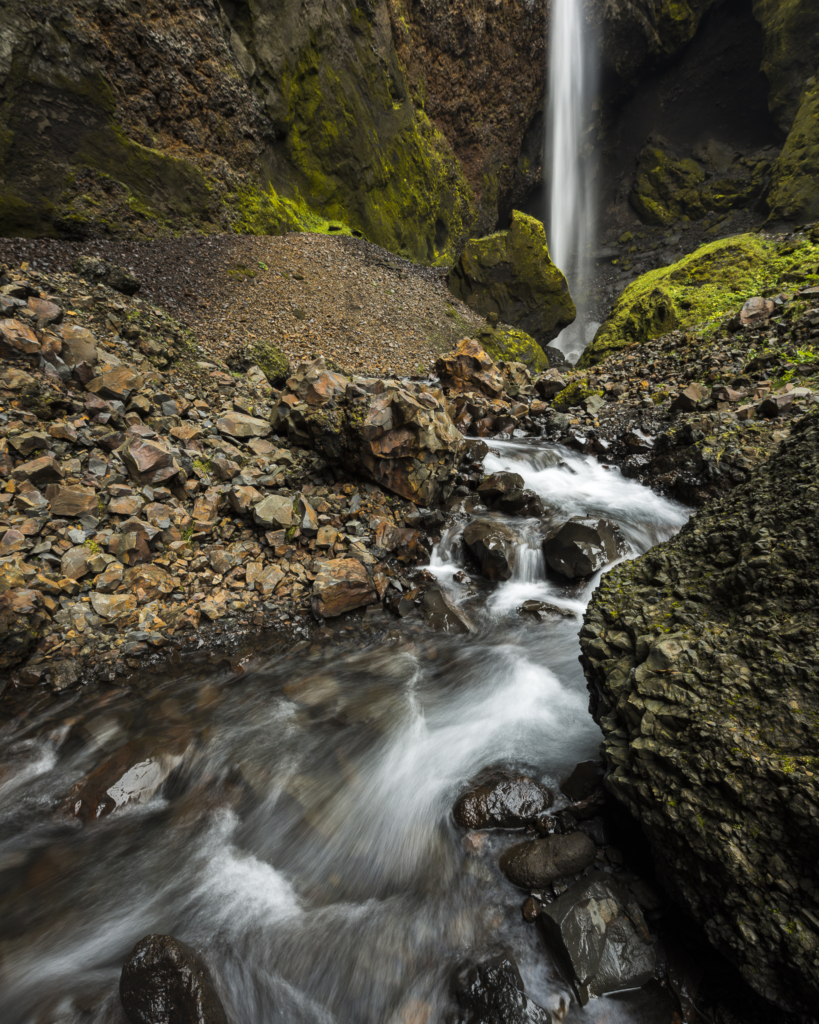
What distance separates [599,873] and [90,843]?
3245mm

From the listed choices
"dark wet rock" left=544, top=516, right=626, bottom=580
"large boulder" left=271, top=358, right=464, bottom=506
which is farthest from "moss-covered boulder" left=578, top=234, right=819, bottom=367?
"large boulder" left=271, top=358, right=464, bottom=506

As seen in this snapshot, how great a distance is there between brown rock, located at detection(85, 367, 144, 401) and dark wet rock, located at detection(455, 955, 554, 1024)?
6.63 metres

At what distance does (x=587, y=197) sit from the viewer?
32031mm

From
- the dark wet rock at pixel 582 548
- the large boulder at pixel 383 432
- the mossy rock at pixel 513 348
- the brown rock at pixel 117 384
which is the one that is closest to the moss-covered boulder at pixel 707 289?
the mossy rock at pixel 513 348

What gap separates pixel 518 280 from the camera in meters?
17.3

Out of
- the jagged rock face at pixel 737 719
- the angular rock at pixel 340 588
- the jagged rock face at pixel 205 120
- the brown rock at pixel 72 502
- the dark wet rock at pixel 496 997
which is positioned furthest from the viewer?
the jagged rock face at pixel 205 120

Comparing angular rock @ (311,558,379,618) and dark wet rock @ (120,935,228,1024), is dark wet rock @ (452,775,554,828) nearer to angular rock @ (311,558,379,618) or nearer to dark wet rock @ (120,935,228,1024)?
dark wet rock @ (120,935,228,1024)

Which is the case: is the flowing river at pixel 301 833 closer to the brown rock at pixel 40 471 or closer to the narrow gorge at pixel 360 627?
the narrow gorge at pixel 360 627

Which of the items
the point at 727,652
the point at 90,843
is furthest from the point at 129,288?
the point at 727,652

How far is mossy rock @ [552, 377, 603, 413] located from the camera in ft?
31.7

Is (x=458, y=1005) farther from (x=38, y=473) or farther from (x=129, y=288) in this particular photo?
(x=129, y=288)

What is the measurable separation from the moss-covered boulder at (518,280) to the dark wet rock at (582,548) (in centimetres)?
1486

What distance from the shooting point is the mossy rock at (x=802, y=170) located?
1850 cm

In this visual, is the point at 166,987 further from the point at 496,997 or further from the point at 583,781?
the point at 583,781
